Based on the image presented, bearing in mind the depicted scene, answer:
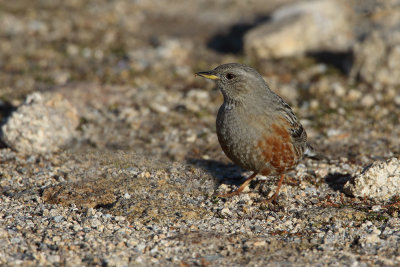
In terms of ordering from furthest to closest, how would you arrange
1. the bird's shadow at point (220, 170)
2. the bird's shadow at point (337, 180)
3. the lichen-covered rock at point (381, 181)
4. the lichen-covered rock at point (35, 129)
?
1. the lichen-covered rock at point (35, 129)
2. the bird's shadow at point (220, 170)
3. the bird's shadow at point (337, 180)
4. the lichen-covered rock at point (381, 181)

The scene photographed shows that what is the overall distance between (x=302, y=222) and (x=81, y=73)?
6454mm

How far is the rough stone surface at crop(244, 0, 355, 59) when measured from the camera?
11383 millimetres

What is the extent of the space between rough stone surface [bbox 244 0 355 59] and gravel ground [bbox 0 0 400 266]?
13.2 inches

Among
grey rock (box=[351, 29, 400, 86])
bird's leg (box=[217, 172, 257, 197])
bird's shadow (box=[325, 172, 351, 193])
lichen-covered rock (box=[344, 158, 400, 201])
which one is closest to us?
lichen-covered rock (box=[344, 158, 400, 201])

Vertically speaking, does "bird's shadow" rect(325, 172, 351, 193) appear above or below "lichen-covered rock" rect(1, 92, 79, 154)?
below

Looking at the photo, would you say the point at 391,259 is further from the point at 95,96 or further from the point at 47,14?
the point at 47,14

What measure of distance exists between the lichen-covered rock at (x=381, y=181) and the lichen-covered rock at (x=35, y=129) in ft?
14.7

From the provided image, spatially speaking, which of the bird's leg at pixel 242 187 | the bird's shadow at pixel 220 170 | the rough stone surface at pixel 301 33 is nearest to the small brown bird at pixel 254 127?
the bird's leg at pixel 242 187

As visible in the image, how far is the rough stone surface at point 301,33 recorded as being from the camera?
1138 centimetres

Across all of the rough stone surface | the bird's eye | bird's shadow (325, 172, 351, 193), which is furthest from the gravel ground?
the bird's eye

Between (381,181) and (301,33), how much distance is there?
19.2ft

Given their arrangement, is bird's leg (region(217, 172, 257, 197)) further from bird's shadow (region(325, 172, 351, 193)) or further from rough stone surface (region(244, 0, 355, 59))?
rough stone surface (region(244, 0, 355, 59))

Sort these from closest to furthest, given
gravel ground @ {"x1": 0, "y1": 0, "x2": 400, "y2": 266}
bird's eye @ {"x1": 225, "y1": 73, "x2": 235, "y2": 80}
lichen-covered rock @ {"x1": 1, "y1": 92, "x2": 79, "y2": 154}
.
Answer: gravel ground @ {"x1": 0, "y1": 0, "x2": 400, "y2": 266}, bird's eye @ {"x1": 225, "y1": 73, "x2": 235, "y2": 80}, lichen-covered rock @ {"x1": 1, "y1": 92, "x2": 79, "y2": 154}

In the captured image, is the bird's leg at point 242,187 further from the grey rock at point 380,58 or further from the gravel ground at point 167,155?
the grey rock at point 380,58
